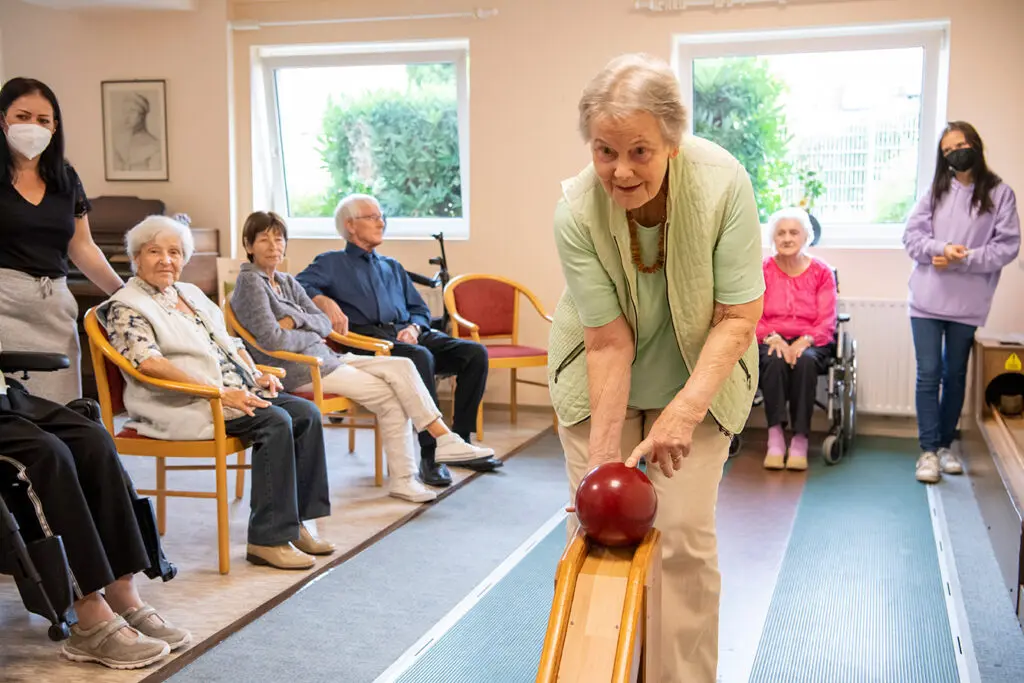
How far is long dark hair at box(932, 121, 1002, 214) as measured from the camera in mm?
4195

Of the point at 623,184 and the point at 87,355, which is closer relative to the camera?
the point at 623,184

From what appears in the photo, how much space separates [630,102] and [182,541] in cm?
252

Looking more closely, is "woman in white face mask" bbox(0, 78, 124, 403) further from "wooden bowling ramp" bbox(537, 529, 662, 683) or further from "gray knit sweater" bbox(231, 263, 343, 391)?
"wooden bowling ramp" bbox(537, 529, 662, 683)

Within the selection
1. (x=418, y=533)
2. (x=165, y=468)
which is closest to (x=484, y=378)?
(x=418, y=533)

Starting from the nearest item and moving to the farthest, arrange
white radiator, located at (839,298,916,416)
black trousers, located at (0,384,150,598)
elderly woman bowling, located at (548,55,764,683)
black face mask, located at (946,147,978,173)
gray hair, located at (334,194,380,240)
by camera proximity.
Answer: elderly woman bowling, located at (548,55,764,683) → black trousers, located at (0,384,150,598) → black face mask, located at (946,147,978,173) → gray hair, located at (334,194,380,240) → white radiator, located at (839,298,916,416)

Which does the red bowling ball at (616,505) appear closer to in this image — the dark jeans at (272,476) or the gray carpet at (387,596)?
the gray carpet at (387,596)

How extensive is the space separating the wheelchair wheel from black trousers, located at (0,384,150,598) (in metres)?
3.10

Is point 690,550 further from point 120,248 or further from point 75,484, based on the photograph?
point 120,248

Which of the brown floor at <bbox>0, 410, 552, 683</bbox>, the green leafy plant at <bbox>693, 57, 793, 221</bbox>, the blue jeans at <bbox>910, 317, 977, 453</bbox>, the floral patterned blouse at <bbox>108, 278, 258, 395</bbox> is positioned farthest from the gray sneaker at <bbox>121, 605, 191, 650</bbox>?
the green leafy plant at <bbox>693, 57, 793, 221</bbox>

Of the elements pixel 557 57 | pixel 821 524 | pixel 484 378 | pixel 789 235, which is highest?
A: pixel 557 57

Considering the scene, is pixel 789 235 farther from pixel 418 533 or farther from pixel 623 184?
pixel 623 184

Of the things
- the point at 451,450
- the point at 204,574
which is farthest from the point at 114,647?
the point at 451,450

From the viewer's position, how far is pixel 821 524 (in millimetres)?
3723

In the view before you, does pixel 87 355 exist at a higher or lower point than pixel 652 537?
lower
